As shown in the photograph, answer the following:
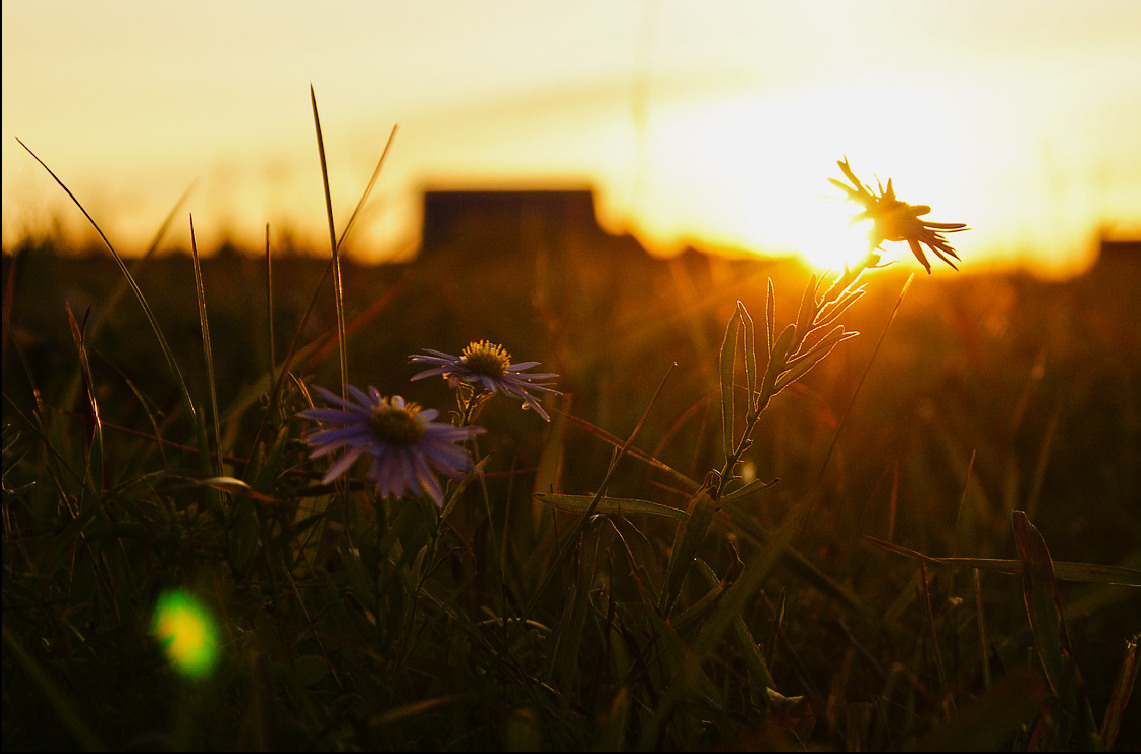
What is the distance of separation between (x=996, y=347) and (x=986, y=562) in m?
2.47

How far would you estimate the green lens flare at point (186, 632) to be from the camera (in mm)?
938

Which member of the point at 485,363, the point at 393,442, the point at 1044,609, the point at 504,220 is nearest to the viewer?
the point at 393,442

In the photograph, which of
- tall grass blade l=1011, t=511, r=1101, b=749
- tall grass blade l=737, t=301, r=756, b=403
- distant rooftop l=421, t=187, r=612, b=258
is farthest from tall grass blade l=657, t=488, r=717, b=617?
distant rooftop l=421, t=187, r=612, b=258

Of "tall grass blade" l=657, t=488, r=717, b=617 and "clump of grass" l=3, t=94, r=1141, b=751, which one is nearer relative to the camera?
"clump of grass" l=3, t=94, r=1141, b=751

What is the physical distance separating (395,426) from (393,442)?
0.8 inches

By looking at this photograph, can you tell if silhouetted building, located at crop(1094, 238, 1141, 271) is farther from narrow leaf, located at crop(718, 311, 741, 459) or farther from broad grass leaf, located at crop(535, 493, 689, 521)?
broad grass leaf, located at crop(535, 493, 689, 521)

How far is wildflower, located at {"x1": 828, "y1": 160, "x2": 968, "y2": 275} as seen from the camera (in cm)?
99

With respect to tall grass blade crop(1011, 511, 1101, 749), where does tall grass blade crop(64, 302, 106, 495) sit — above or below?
above

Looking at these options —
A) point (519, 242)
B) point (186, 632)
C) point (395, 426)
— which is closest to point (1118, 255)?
point (519, 242)

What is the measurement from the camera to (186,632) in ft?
3.14

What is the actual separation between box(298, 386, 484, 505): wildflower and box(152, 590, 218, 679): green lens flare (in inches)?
9.4

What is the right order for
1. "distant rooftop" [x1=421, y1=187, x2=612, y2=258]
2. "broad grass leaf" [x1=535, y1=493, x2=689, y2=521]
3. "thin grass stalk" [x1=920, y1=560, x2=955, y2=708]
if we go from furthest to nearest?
"distant rooftop" [x1=421, y1=187, x2=612, y2=258] → "broad grass leaf" [x1=535, y1=493, x2=689, y2=521] → "thin grass stalk" [x1=920, y1=560, x2=955, y2=708]

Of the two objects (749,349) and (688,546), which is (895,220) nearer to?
(749,349)

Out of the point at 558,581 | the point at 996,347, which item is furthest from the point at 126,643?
the point at 996,347
